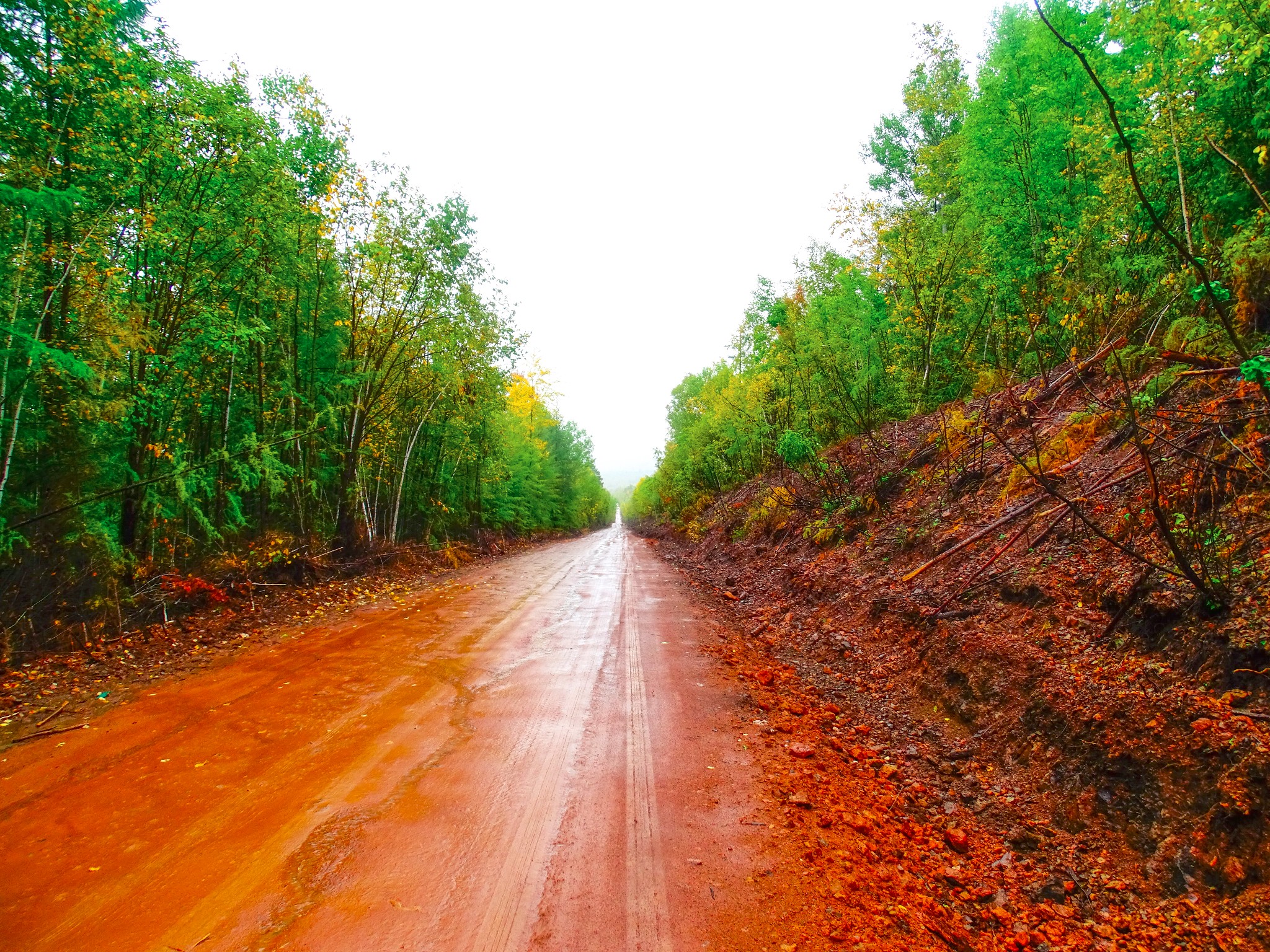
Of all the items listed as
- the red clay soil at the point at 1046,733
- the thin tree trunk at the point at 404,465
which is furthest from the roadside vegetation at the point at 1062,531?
the thin tree trunk at the point at 404,465

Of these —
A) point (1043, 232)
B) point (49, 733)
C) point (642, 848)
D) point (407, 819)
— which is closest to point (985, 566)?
point (642, 848)

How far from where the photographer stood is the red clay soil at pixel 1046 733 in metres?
2.25

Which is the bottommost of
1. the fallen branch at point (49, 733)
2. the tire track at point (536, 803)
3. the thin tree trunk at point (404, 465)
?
the fallen branch at point (49, 733)

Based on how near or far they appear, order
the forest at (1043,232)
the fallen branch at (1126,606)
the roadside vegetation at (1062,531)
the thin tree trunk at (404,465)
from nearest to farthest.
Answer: the roadside vegetation at (1062,531), the fallen branch at (1126,606), the forest at (1043,232), the thin tree trunk at (404,465)

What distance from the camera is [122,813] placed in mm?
2977

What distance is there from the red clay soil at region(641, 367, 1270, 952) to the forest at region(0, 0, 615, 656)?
787cm

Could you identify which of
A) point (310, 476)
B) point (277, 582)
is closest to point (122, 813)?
point (277, 582)

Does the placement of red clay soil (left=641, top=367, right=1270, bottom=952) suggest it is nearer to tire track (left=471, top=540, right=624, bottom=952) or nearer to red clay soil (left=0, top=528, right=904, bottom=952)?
red clay soil (left=0, top=528, right=904, bottom=952)

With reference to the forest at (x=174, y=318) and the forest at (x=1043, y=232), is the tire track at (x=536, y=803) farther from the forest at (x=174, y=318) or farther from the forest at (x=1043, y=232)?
the forest at (x=174, y=318)

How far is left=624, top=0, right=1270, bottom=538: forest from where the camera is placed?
456cm

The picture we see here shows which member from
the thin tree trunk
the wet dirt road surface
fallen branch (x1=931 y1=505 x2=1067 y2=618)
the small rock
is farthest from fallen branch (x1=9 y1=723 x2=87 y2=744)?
the thin tree trunk

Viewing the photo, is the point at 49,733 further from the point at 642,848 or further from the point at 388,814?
the point at 642,848

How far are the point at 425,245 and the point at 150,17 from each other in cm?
568

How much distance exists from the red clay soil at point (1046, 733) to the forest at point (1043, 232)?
3.85 feet
